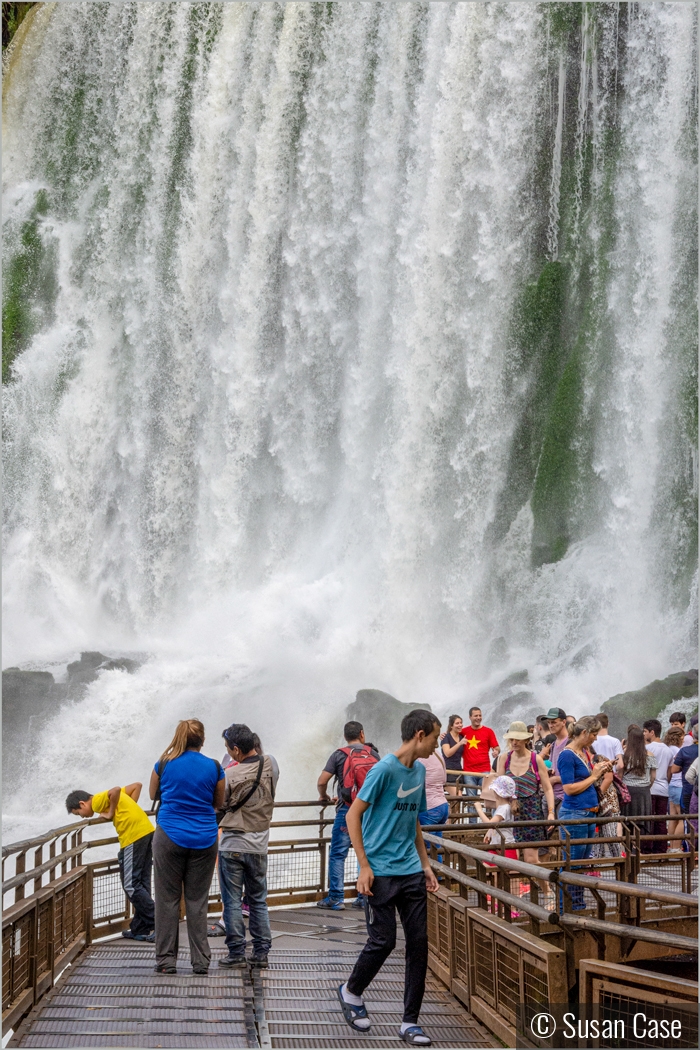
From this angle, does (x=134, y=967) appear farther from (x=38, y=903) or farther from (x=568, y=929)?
(x=568, y=929)

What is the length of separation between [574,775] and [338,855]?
6.71 ft

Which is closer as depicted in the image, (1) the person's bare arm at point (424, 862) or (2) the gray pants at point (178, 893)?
(1) the person's bare arm at point (424, 862)

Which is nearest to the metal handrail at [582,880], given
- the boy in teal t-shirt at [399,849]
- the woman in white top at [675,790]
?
the boy in teal t-shirt at [399,849]

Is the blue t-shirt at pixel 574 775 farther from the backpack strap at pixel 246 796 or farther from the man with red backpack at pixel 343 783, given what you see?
the backpack strap at pixel 246 796

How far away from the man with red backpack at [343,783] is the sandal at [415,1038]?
2384 mm

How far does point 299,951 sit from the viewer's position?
7.21 m

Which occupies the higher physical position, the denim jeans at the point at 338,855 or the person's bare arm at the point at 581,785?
the person's bare arm at the point at 581,785

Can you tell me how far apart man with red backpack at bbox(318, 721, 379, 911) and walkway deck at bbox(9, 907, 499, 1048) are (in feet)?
3.81

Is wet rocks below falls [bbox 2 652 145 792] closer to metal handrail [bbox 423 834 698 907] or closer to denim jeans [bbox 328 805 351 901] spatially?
denim jeans [bbox 328 805 351 901]

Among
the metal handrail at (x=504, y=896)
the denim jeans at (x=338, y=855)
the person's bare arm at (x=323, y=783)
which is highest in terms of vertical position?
the person's bare arm at (x=323, y=783)

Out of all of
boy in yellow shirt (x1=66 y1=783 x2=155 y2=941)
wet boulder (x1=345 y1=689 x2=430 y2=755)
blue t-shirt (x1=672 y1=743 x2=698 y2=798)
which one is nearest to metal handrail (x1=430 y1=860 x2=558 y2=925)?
boy in yellow shirt (x1=66 y1=783 x2=155 y2=941)

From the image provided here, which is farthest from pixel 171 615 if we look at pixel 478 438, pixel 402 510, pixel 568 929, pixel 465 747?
pixel 568 929

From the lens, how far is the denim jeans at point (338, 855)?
867 centimetres

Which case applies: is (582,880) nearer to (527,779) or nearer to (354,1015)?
(354,1015)
